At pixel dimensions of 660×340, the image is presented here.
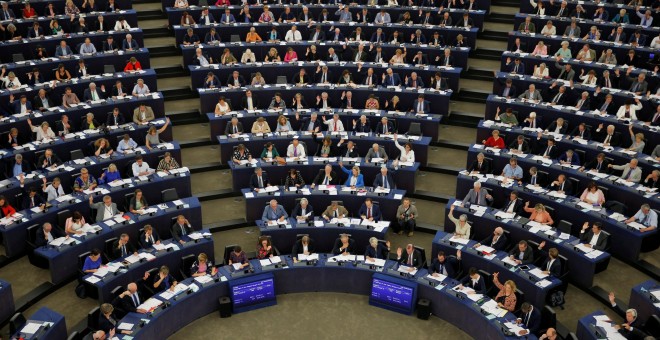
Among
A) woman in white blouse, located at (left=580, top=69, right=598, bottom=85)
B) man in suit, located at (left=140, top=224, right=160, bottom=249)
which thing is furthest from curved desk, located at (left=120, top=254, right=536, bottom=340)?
woman in white blouse, located at (left=580, top=69, right=598, bottom=85)

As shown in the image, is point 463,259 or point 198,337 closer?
point 198,337

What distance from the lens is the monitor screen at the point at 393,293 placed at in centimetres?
1487

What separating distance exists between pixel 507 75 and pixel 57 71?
13.7m

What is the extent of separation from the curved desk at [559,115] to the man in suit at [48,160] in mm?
12110

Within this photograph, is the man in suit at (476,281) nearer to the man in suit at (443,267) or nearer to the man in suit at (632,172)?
the man in suit at (443,267)

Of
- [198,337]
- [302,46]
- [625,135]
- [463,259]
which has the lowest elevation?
[198,337]

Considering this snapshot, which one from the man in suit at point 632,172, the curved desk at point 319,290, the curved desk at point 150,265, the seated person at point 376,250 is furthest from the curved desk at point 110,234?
the man in suit at point 632,172

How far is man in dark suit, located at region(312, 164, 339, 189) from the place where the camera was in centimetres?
1808

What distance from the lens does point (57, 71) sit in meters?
21.0

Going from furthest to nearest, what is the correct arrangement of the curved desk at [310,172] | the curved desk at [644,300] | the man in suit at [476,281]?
the curved desk at [310,172] → the man in suit at [476,281] → the curved desk at [644,300]

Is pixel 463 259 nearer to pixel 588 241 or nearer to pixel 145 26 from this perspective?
pixel 588 241

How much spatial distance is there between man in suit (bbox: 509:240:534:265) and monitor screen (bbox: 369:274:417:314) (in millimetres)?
2311

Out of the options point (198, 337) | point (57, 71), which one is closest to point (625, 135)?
point (198, 337)

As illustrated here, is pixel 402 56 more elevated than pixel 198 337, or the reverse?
pixel 402 56
